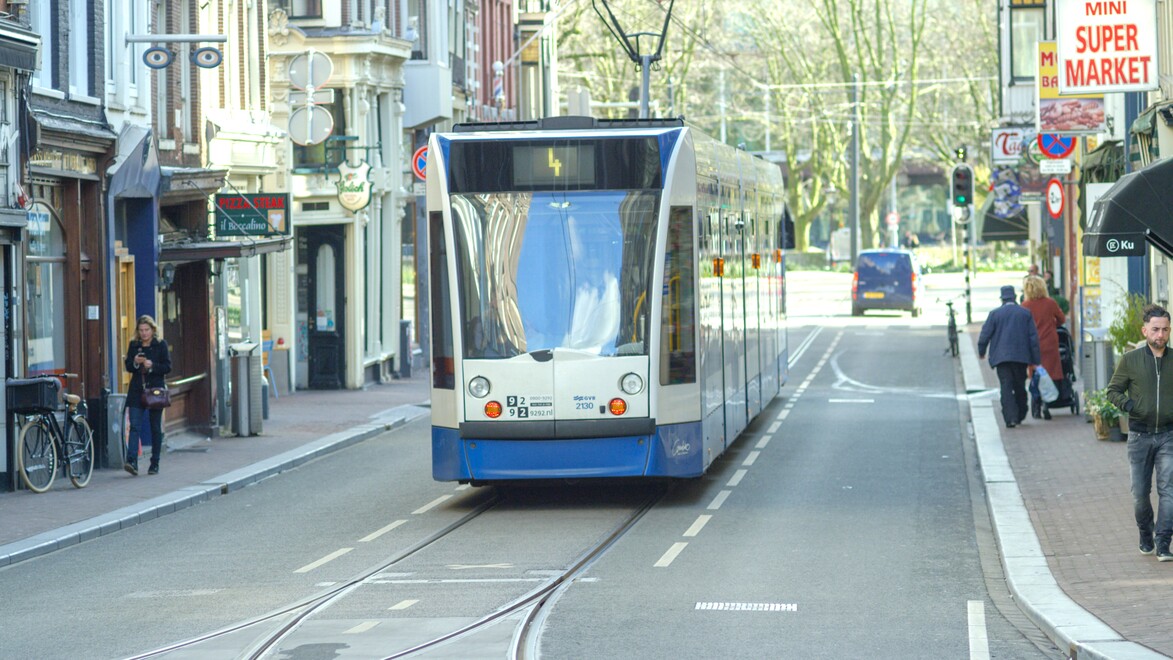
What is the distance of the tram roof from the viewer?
16.1 meters

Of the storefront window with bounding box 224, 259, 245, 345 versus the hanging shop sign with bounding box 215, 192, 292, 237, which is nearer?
the hanging shop sign with bounding box 215, 192, 292, 237

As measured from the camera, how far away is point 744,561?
13.1m

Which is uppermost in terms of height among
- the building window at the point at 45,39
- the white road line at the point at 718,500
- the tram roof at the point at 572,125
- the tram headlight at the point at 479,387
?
the building window at the point at 45,39

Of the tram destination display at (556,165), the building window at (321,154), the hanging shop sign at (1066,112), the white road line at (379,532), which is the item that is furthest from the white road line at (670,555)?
the building window at (321,154)

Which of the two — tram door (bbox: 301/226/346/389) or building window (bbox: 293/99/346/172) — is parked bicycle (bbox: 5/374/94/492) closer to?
tram door (bbox: 301/226/346/389)

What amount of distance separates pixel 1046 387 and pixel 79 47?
1241 centimetres

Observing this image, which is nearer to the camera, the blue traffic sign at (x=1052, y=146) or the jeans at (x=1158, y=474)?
the jeans at (x=1158, y=474)

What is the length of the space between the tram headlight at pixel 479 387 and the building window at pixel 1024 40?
87.7 feet

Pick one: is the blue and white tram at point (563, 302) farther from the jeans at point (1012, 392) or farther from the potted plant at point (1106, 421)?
the jeans at point (1012, 392)

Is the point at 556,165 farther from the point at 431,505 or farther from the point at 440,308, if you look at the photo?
the point at 431,505

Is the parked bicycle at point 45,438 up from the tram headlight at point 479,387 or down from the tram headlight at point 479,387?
down

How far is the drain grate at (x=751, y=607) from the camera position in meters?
11.1

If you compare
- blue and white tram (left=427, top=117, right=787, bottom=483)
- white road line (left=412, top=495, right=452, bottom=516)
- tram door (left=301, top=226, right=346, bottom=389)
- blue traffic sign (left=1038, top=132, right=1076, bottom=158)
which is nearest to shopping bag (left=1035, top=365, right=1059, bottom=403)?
blue traffic sign (left=1038, top=132, right=1076, bottom=158)

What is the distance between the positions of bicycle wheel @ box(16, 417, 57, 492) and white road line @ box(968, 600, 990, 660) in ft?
34.2
